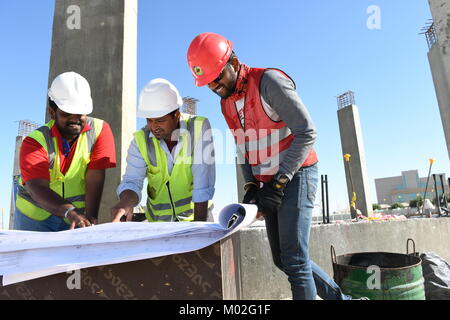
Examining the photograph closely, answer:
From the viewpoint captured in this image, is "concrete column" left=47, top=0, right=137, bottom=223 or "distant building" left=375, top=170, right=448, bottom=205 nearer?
"concrete column" left=47, top=0, right=137, bottom=223

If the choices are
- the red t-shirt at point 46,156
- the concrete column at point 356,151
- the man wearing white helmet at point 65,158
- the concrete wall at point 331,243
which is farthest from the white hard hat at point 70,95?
the concrete column at point 356,151

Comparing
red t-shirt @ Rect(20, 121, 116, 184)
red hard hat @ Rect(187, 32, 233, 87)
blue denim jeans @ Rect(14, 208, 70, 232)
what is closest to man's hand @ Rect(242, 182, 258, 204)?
red hard hat @ Rect(187, 32, 233, 87)

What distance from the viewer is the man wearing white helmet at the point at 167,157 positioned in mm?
2162

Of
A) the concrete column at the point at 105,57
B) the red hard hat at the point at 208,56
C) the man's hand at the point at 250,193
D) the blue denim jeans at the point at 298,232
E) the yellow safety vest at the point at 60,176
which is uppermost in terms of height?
the concrete column at the point at 105,57

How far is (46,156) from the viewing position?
80.0 inches

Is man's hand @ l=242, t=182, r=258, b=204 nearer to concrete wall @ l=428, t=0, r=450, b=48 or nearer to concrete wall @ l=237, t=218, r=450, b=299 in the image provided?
concrete wall @ l=237, t=218, r=450, b=299

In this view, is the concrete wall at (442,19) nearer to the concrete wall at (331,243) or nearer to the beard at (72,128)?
the concrete wall at (331,243)

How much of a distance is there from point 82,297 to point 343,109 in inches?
829

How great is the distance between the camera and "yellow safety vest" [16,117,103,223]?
2.08 metres

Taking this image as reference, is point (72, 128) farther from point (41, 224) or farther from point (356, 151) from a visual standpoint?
point (356, 151)

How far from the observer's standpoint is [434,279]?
3.04 metres

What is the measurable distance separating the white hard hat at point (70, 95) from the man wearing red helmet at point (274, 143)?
0.77 m
